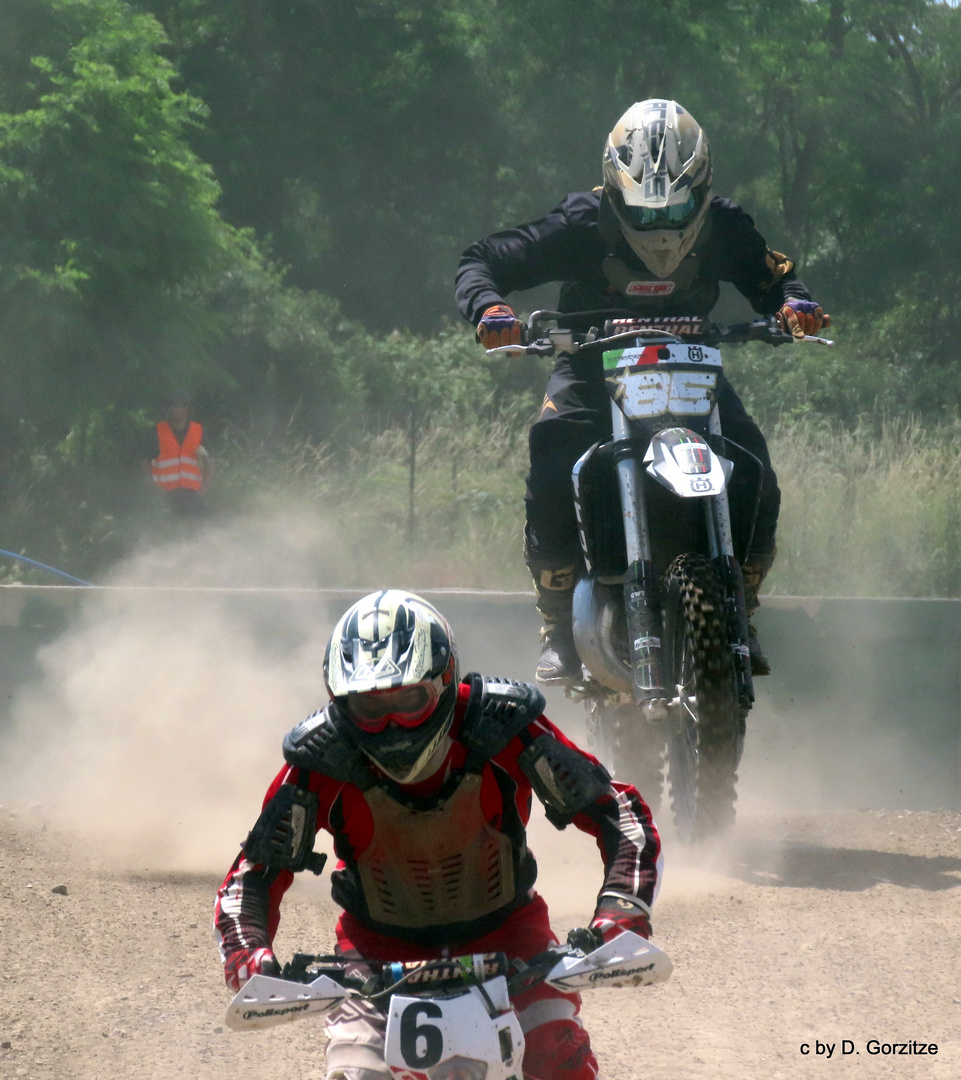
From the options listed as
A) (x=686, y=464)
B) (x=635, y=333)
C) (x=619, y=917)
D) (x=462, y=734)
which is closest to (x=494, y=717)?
(x=462, y=734)

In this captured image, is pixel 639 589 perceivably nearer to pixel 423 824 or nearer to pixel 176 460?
pixel 423 824

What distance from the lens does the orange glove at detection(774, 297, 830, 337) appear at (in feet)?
20.1

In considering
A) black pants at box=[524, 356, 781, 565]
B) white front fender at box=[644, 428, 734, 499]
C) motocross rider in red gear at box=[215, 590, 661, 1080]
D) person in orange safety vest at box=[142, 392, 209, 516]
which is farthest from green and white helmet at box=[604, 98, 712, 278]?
person in orange safety vest at box=[142, 392, 209, 516]

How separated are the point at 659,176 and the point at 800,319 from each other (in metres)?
0.85

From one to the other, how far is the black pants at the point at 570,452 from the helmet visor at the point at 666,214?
2.09 feet

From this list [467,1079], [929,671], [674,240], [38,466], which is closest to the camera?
[467,1079]

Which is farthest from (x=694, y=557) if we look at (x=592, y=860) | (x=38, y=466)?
(x=38, y=466)

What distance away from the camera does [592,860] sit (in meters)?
6.54

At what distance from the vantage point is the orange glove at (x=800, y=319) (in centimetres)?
612

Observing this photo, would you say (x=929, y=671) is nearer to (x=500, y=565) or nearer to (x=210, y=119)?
(x=500, y=565)

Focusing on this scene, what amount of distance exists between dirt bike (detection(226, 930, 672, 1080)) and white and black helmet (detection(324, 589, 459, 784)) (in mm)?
473

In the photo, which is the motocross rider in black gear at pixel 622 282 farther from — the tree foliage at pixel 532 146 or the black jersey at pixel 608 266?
the tree foliage at pixel 532 146

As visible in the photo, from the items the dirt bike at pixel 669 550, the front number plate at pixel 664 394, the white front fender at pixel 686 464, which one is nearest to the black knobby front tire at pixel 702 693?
the dirt bike at pixel 669 550

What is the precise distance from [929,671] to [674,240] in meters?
3.27
